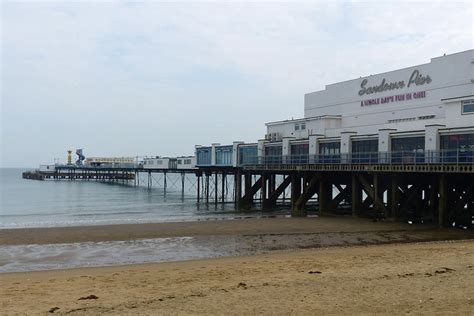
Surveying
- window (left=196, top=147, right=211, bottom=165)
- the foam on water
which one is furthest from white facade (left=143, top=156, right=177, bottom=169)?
the foam on water

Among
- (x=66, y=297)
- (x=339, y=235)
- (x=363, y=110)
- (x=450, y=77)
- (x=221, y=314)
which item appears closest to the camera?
(x=221, y=314)

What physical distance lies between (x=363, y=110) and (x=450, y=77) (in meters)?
8.41

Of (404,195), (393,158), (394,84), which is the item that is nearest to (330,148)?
(394,84)

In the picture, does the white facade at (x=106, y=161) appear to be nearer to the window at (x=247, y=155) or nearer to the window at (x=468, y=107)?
the window at (x=247, y=155)

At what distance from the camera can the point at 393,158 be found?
30.7 m

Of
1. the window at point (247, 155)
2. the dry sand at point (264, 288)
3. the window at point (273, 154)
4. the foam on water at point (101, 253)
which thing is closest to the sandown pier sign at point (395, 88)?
the window at point (273, 154)

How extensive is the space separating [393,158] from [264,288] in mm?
22281

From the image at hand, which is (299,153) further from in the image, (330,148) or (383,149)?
(383,149)

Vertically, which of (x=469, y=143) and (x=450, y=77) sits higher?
(x=450, y=77)

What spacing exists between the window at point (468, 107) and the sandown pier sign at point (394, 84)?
6228 mm

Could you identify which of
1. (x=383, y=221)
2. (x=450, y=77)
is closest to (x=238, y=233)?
(x=383, y=221)

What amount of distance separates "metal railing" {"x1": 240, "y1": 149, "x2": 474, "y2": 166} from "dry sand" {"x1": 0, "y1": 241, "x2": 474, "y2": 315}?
1288 cm

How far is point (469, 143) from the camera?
2684 cm

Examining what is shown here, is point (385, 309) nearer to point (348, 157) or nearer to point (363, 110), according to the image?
point (348, 157)
